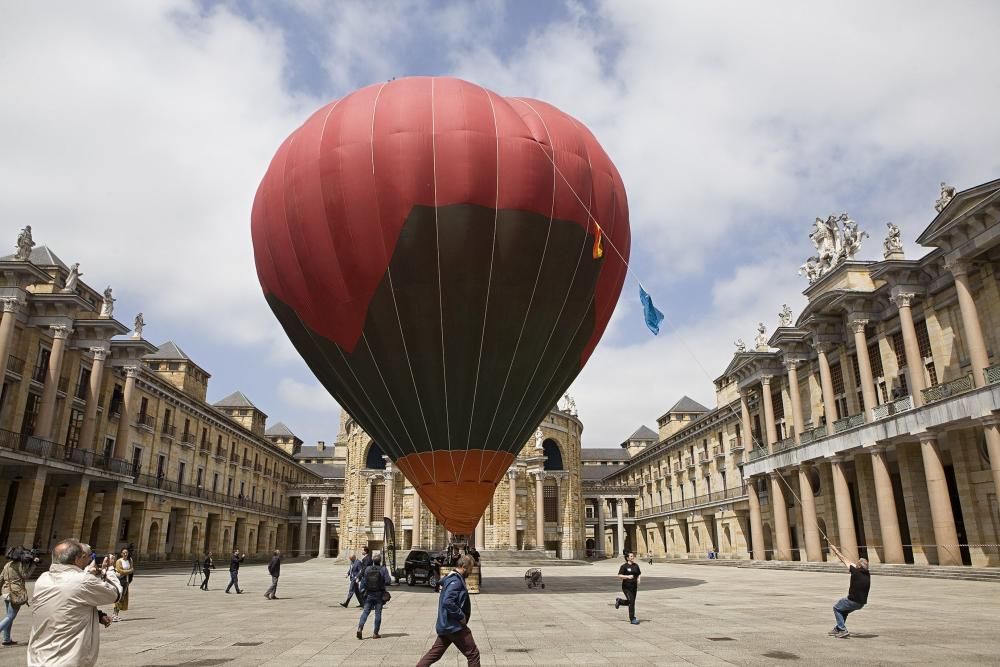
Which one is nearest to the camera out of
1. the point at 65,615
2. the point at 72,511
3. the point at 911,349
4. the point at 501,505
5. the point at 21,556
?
the point at 65,615

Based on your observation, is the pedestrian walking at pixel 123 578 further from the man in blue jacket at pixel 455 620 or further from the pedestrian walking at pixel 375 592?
the man in blue jacket at pixel 455 620

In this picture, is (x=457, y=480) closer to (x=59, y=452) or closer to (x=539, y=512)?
(x=59, y=452)

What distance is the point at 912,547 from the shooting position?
2867cm

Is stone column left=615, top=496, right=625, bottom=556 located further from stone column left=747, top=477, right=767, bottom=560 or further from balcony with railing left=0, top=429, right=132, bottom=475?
balcony with railing left=0, top=429, right=132, bottom=475

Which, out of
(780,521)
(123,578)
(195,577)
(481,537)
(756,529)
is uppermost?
(780,521)

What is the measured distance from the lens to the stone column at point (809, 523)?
33.4 m

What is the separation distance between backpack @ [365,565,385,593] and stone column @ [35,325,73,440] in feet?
90.6

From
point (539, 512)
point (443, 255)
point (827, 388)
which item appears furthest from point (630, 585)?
point (539, 512)

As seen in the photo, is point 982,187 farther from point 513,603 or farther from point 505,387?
point 513,603

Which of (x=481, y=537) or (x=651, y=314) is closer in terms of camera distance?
(x=651, y=314)

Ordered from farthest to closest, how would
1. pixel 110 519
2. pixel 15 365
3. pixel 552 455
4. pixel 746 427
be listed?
pixel 552 455 < pixel 746 427 < pixel 110 519 < pixel 15 365

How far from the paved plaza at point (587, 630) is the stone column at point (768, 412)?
761 inches

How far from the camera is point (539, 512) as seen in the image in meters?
57.8

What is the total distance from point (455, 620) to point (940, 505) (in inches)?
988
